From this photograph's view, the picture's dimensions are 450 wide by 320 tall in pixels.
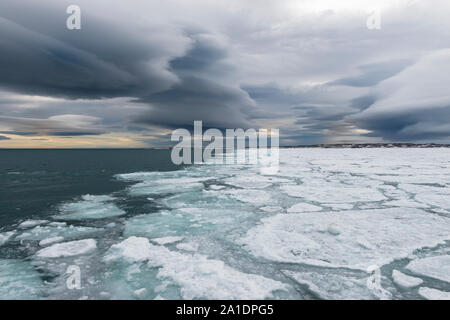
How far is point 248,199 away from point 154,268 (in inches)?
216

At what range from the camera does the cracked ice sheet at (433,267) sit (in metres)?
3.67

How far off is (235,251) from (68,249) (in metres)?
3.41

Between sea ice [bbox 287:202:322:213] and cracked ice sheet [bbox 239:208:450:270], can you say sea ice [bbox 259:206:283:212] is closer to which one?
sea ice [bbox 287:202:322:213]

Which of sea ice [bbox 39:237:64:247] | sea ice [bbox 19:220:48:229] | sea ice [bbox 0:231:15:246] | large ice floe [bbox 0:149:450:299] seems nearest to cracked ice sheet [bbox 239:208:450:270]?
large ice floe [bbox 0:149:450:299]

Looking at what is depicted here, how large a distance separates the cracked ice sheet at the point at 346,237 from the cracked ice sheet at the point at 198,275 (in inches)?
35.8

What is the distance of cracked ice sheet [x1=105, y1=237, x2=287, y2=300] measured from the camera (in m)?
3.27

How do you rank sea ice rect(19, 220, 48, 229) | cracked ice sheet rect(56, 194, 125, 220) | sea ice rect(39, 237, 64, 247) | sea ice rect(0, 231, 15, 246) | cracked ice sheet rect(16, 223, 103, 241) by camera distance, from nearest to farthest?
sea ice rect(39, 237, 64, 247) < sea ice rect(0, 231, 15, 246) < cracked ice sheet rect(16, 223, 103, 241) < sea ice rect(19, 220, 48, 229) < cracked ice sheet rect(56, 194, 125, 220)

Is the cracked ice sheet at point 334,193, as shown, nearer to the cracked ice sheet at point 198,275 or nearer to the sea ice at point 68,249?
the cracked ice sheet at point 198,275

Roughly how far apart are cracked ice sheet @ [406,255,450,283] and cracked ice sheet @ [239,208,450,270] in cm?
30

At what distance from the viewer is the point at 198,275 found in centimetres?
372

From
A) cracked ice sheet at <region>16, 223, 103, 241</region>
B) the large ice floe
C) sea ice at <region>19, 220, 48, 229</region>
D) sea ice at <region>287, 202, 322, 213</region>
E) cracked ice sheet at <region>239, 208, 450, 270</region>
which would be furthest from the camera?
sea ice at <region>287, 202, 322, 213</region>

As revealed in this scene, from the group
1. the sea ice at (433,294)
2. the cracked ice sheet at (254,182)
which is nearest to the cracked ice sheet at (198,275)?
the sea ice at (433,294)
